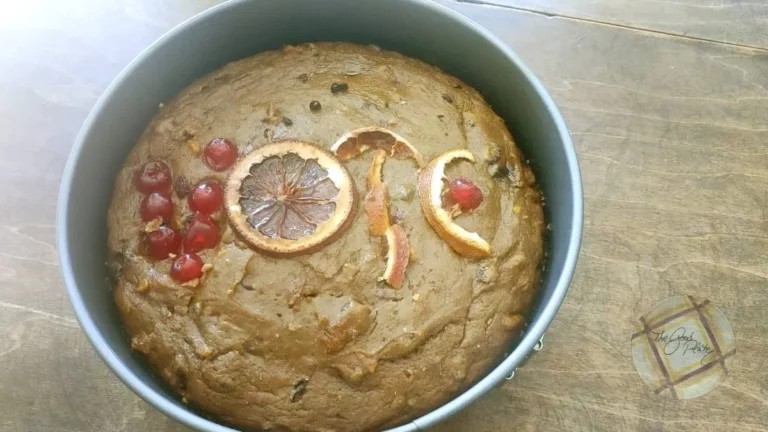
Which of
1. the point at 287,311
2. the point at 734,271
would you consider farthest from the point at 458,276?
the point at 734,271

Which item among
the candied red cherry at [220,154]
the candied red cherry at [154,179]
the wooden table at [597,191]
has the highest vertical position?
the candied red cherry at [220,154]

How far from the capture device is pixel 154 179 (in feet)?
6.11

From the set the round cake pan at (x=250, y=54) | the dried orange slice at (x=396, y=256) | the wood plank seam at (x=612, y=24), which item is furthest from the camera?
the wood plank seam at (x=612, y=24)

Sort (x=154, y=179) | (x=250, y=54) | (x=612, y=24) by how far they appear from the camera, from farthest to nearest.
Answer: (x=612, y=24)
(x=250, y=54)
(x=154, y=179)

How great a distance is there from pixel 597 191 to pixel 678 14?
0.80m

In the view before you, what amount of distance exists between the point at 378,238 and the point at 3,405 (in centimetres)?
125

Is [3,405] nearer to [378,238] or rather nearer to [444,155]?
[378,238]

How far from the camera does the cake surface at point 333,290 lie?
1.71 m

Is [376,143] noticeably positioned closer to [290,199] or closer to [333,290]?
[290,199]

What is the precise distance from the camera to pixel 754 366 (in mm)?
1996

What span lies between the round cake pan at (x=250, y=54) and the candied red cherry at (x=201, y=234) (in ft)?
0.94

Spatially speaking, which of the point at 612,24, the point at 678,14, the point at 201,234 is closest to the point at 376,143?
the point at 201,234

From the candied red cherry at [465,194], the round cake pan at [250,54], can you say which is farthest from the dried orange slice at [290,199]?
the round cake pan at [250,54]

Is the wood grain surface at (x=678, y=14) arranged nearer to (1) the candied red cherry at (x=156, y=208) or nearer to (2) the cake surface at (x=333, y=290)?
(2) the cake surface at (x=333, y=290)
